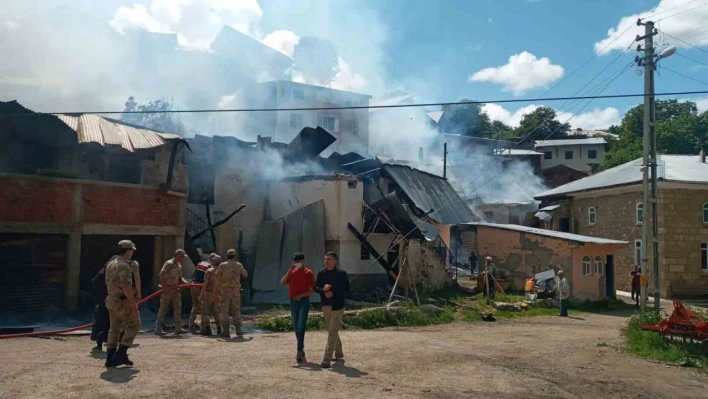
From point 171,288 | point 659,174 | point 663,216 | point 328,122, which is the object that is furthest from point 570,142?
point 171,288

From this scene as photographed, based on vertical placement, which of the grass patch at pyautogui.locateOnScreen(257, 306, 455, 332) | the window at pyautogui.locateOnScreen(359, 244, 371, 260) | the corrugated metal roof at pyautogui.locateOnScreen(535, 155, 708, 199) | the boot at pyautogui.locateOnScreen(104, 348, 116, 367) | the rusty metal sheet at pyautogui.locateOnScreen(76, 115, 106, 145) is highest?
the corrugated metal roof at pyautogui.locateOnScreen(535, 155, 708, 199)

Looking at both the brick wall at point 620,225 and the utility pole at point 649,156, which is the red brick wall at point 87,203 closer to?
the utility pole at point 649,156

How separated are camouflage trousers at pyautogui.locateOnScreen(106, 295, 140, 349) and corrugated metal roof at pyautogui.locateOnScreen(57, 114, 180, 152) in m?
8.16

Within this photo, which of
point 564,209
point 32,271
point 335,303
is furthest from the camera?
point 564,209

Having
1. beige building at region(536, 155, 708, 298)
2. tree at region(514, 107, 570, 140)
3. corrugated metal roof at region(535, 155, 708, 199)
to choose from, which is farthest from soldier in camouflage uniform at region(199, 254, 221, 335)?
tree at region(514, 107, 570, 140)

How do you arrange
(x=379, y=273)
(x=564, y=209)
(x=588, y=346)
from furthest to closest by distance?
(x=564, y=209)
(x=379, y=273)
(x=588, y=346)

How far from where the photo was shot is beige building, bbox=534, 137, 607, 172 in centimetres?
6306

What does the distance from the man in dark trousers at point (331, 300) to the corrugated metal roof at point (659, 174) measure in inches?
822

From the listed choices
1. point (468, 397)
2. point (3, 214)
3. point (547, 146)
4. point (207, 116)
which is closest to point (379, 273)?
point (3, 214)

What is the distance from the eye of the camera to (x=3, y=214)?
13586 mm

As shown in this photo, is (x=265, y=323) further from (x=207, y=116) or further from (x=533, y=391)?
(x=207, y=116)

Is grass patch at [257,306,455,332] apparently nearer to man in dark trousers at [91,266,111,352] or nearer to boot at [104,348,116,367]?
man in dark trousers at [91,266,111,352]

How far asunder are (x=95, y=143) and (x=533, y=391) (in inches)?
492

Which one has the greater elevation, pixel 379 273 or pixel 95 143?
pixel 95 143
